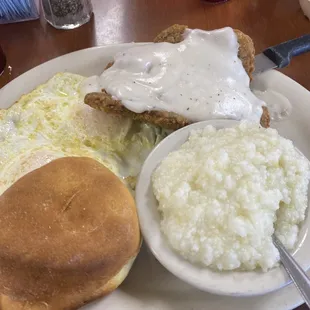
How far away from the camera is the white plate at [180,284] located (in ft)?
4.08

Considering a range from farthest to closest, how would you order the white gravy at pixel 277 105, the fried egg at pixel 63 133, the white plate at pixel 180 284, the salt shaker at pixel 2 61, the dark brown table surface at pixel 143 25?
the dark brown table surface at pixel 143 25 → the salt shaker at pixel 2 61 → the white gravy at pixel 277 105 → the fried egg at pixel 63 133 → the white plate at pixel 180 284

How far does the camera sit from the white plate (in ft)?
4.08

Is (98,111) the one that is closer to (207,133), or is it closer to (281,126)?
(207,133)

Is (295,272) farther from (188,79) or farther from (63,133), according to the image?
(63,133)

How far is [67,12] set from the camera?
86.0 inches

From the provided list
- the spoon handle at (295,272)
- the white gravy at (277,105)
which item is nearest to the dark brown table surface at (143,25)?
the white gravy at (277,105)

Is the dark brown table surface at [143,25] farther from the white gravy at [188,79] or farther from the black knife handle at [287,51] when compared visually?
the white gravy at [188,79]

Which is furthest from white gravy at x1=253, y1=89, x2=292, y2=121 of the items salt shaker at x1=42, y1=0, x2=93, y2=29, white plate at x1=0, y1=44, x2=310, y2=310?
salt shaker at x1=42, y1=0, x2=93, y2=29

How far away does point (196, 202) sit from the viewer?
46.4 inches

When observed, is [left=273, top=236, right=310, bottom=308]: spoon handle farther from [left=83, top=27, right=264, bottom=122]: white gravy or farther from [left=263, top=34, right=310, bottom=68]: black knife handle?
[left=263, top=34, right=310, bottom=68]: black knife handle

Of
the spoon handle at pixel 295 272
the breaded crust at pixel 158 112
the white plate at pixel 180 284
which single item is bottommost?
the white plate at pixel 180 284

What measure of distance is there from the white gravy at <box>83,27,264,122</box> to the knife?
16 cm

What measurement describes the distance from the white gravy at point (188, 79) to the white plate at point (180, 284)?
0.66 ft

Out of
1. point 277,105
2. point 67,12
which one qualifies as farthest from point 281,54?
point 67,12
